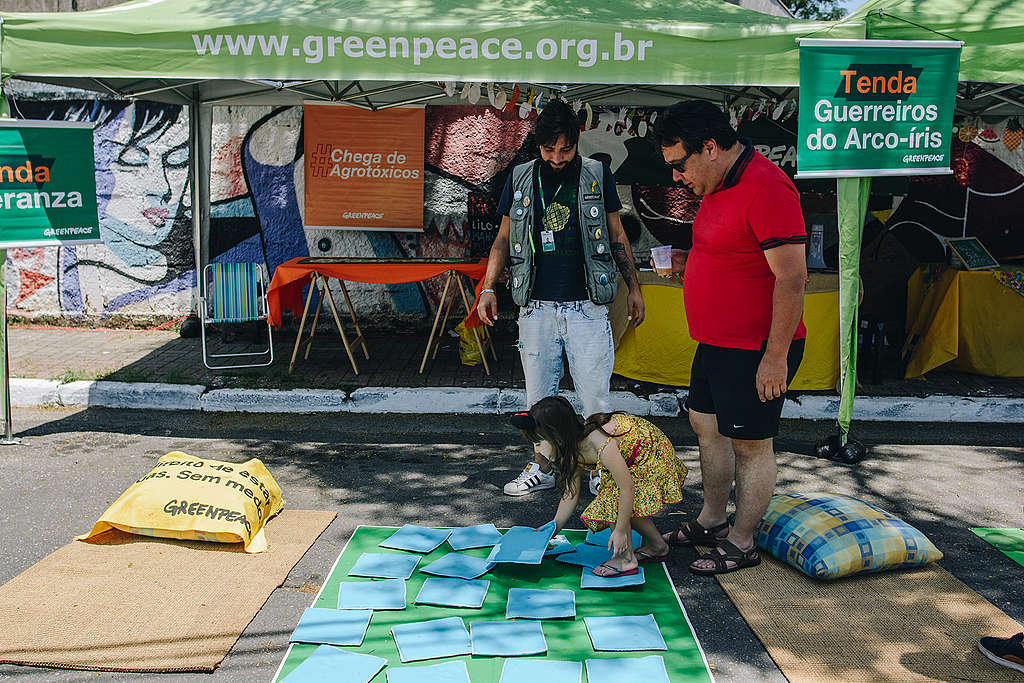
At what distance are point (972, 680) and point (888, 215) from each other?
6.34 metres

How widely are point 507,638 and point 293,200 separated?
6366 millimetres

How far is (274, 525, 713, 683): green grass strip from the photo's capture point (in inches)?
130

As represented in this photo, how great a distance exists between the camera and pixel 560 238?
461 cm

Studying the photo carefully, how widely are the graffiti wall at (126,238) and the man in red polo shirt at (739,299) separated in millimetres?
6494

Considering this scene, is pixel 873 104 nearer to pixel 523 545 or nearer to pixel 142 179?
pixel 523 545

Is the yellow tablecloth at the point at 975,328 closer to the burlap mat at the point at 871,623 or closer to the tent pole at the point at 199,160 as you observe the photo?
the burlap mat at the point at 871,623

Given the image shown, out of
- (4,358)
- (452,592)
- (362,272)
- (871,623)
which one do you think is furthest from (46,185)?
(871,623)

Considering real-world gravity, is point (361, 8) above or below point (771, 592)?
above

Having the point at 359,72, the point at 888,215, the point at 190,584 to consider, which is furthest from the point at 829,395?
the point at 190,584

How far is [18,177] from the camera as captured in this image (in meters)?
5.71

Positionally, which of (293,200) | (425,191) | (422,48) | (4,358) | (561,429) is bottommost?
(4,358)

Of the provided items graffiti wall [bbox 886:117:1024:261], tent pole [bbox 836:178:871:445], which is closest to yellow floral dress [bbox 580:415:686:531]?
tent pole [bbox 836:178:871:445]

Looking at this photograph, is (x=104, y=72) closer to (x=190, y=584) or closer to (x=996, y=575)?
(x=190, y=584)

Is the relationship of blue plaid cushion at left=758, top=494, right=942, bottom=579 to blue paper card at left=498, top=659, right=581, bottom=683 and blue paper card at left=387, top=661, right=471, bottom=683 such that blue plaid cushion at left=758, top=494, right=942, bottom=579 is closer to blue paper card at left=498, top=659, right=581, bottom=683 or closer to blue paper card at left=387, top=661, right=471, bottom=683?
blue paper card at left=498, top=659, right=581, bottom=683
